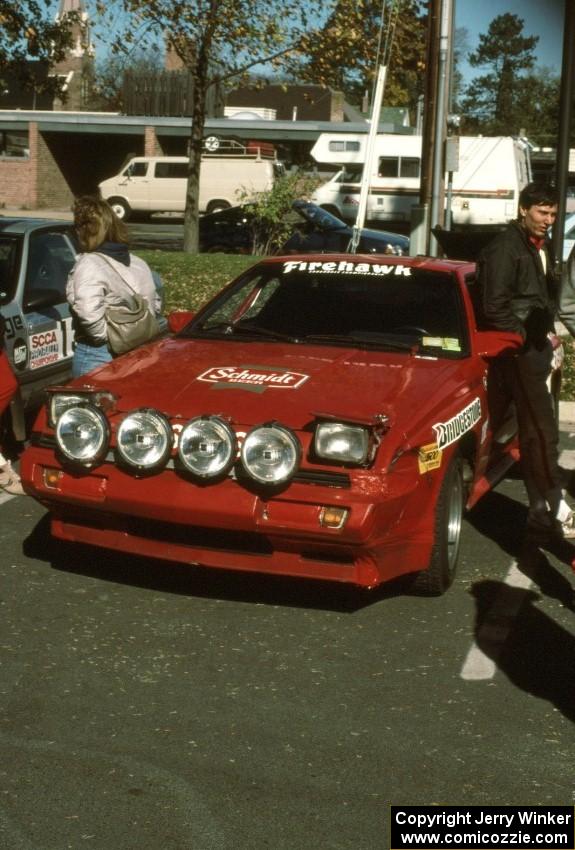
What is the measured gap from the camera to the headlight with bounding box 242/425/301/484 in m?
4.76

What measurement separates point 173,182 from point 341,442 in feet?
117

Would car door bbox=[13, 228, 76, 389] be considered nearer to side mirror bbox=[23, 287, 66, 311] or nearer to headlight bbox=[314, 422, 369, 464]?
side mirror bbox=[23, 287, 66, 311]

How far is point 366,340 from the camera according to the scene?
6027 millimetres

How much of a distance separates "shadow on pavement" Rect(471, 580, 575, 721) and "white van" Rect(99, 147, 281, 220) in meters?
33.8

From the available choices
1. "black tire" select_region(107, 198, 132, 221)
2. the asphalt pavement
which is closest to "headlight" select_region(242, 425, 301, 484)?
the asphalt pavement

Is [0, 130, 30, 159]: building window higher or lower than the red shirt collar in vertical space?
higher

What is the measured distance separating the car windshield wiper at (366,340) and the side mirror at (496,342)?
1.04ft

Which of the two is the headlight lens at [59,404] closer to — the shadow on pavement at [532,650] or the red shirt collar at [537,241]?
the shadow on pavement at [532,650]

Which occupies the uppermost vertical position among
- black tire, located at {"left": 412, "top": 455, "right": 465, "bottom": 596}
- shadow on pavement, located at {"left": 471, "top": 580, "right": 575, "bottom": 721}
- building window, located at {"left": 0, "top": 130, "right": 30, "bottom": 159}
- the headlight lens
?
building window, located at {"left": 0, "top": 130, "right": 30, "bottom": 159}

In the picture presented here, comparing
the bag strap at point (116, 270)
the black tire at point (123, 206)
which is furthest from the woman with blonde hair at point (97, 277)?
the black tire at point (123, 206)

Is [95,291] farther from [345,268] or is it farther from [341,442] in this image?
[341,442]

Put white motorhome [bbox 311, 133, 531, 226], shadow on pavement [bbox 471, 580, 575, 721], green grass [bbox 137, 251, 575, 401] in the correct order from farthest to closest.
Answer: white motorhome [bbox 311, 133, 531, 226] < green grass [bbox 137, 251, 575, 401] < shadow on pavement [bbox 471, 580, 575, 721]

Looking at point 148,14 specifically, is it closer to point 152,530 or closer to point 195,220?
point 195,220

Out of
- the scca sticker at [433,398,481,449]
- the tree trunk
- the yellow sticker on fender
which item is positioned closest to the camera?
the yellow sticker on fender
